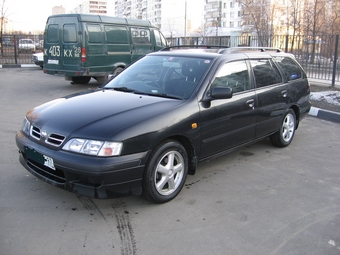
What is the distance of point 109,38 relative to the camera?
1188cm

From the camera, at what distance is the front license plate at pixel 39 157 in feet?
10.8

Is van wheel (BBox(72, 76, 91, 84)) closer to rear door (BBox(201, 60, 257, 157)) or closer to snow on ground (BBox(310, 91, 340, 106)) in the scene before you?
snow on ground (BBox(310, 91, 340, 106))

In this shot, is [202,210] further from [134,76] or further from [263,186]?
[134,76]

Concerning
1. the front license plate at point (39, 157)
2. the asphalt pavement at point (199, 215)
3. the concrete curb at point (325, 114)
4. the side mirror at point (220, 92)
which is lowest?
the asphalt pavement at point (199, 215)

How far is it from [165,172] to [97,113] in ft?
3.09

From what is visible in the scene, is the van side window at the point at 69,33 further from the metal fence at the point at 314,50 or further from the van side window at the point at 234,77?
the metal fence at the point at 314,50

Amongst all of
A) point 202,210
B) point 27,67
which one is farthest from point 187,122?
point 27,67

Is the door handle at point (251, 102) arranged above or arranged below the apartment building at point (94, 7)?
below

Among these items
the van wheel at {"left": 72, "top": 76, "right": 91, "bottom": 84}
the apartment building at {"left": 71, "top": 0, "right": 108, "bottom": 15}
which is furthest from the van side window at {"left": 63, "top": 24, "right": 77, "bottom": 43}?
the apartment building at {"left": 71, "top": 0, "right": 108, "bottom": 15}

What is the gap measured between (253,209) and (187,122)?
3.82 feet

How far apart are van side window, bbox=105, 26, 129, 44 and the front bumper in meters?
9.17

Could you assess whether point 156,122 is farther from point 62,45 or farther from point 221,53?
point 62,45

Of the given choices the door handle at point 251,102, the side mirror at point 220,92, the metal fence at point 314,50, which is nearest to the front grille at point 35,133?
the side mirror at point 220,92

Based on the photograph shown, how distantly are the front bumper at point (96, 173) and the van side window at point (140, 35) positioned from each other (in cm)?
1015
